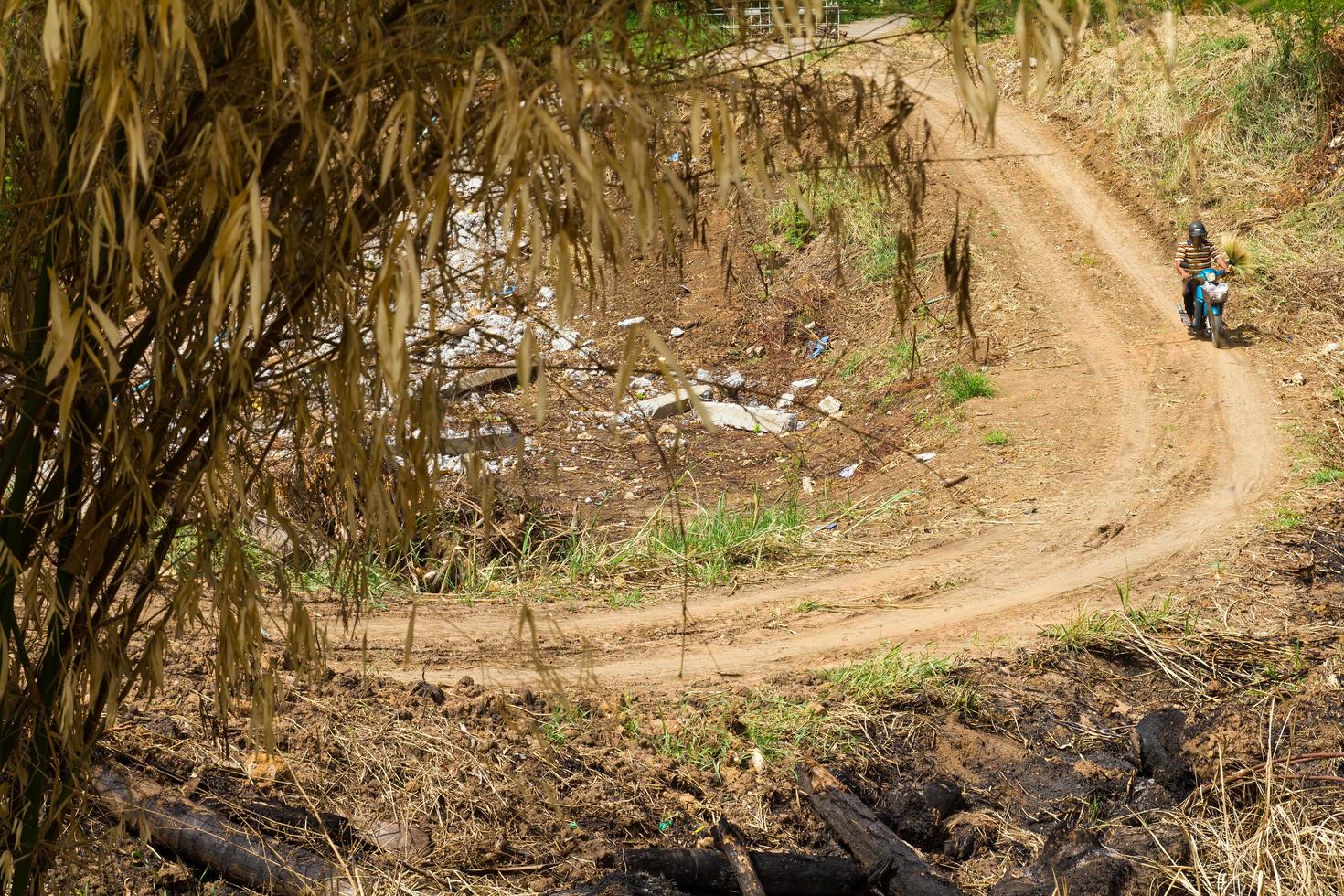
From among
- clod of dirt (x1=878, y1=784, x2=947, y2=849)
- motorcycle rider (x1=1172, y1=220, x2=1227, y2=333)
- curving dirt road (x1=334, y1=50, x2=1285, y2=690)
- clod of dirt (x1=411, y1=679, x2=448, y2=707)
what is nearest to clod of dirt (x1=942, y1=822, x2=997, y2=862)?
clod of dirt (x1=878, y1=784, x2=947, y2=849)

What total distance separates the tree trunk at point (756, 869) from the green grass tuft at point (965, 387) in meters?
6.80

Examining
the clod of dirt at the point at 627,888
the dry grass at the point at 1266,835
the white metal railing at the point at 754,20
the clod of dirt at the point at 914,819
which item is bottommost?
the clod of dirt at the point at 914,819

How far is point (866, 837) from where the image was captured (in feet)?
Result: 14.8

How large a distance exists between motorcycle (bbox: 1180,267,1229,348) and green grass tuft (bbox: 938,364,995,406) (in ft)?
6.43

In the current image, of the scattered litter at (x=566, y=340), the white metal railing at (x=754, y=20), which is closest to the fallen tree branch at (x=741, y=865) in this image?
the scattered litter at (x=566, y=340)

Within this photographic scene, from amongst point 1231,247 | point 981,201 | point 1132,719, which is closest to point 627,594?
point 1132,719

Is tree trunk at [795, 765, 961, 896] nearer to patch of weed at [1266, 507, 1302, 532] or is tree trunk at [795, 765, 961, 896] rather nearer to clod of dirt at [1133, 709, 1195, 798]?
clod of dirt at [1133, 709, 1195, 798]

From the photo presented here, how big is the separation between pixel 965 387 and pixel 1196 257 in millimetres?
2207

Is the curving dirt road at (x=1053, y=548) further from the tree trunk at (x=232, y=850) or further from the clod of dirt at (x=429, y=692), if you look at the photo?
the tree trunk at (x=232, y=850)

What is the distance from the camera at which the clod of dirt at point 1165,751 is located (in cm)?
482

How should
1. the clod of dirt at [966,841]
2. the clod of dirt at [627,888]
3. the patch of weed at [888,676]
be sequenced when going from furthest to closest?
the patch of weed at [888,676]
the clod of dirt at [966,841]
the clod of dirt at [627,888]

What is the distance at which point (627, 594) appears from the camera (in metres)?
7.17

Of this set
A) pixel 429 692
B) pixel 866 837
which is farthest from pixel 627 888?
pixel 429 692

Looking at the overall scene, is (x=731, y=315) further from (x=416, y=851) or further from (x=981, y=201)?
(x=416, y=851)
